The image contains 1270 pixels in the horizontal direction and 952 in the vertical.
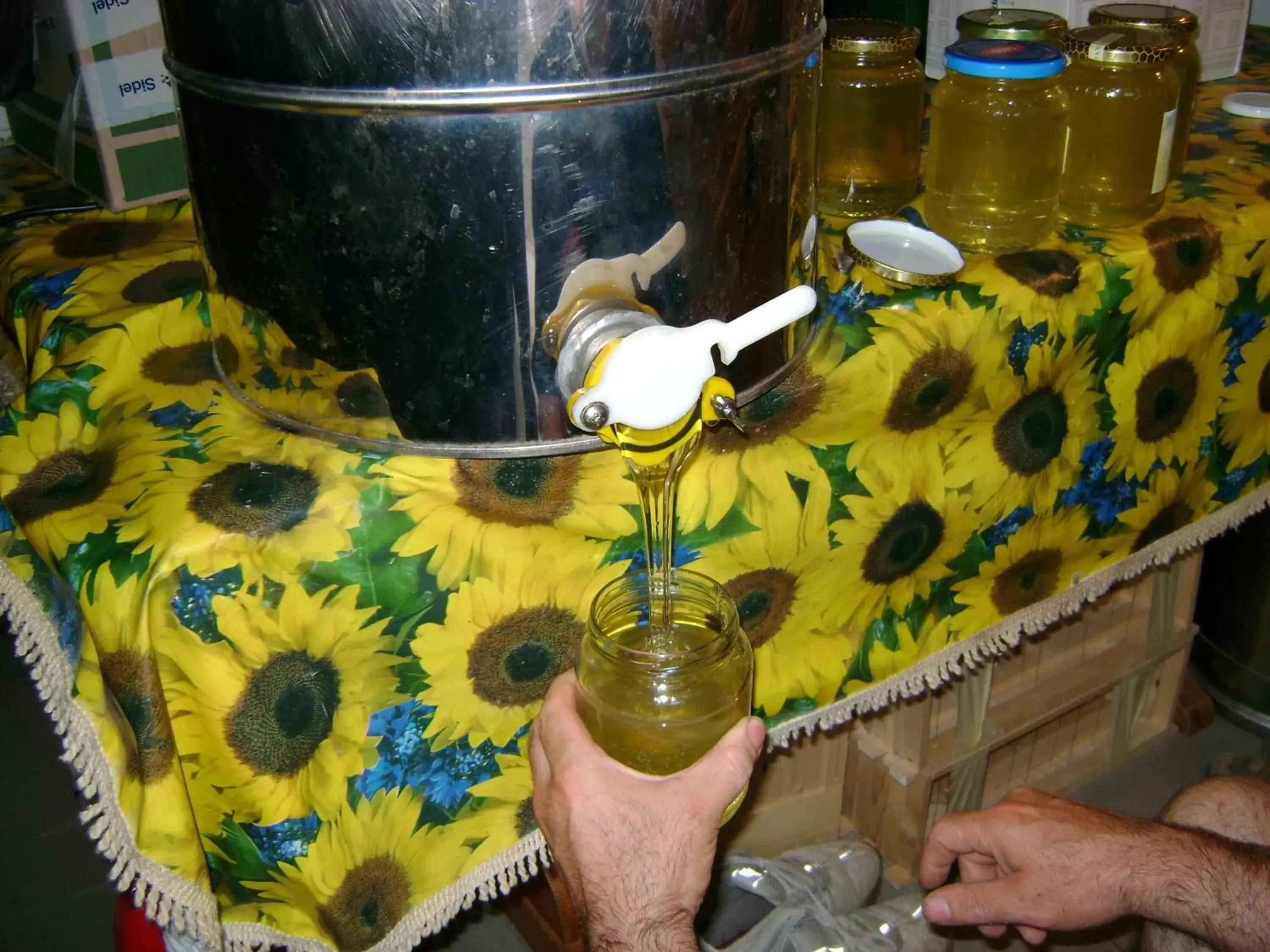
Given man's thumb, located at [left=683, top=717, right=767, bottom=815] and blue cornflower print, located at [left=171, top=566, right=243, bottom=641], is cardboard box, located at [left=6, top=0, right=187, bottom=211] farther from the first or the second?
man's thumb, located at [left=683, top=717, right=767, bottom=815]

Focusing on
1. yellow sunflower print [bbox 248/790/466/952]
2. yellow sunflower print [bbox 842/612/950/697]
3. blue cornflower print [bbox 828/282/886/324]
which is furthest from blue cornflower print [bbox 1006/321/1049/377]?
yellow sunflower print [bbox 248/790/466/952]

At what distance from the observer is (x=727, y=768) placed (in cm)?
55

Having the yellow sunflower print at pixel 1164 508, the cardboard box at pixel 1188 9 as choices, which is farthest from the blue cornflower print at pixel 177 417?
the cardboard box at pixel 1188 9

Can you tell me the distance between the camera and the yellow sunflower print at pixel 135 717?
0.57 metres

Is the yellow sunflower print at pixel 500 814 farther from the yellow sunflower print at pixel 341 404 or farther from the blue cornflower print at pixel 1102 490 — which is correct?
the blue cornflower print at pixel 1102 490

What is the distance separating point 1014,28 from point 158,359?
744 mm

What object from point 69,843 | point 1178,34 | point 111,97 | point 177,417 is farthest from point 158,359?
point 69,843

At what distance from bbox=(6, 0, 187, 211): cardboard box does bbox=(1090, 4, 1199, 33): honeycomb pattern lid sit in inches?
32.9

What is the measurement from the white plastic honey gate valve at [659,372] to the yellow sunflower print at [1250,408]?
2.08 ft

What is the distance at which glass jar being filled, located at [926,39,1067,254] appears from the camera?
82 centimetres

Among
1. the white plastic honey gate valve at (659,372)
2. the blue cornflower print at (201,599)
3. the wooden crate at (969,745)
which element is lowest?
A: the wooden crate at (969,745)

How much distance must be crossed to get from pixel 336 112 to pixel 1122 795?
1365 millimetres

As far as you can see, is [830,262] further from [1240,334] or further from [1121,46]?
[1240,334]

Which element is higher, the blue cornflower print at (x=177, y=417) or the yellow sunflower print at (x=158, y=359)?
the yellow sunflower print at (x=158, y=359)
